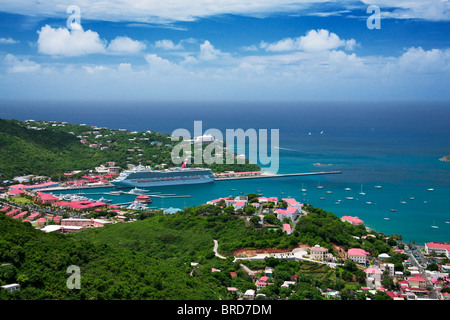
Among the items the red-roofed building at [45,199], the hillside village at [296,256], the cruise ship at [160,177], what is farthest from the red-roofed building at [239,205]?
the cruise ship at [160,177]

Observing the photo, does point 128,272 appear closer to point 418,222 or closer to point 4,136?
point 418,222

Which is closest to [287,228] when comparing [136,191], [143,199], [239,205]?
[239,205]

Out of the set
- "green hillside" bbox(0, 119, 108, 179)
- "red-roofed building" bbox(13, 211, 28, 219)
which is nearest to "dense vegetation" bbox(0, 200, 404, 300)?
"red-roofed building" bbox(13, 211, 28, 219)

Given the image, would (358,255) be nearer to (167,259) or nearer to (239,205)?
(167,259)

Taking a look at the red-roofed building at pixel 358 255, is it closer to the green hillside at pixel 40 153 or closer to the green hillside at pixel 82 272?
the green hillside at pixel 82 272

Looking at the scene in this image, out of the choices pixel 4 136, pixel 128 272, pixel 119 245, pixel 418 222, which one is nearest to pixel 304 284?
pixel 128 272

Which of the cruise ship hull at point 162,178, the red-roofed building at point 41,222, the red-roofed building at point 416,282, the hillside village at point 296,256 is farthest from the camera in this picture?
the cruise ship hull at point 162,178
